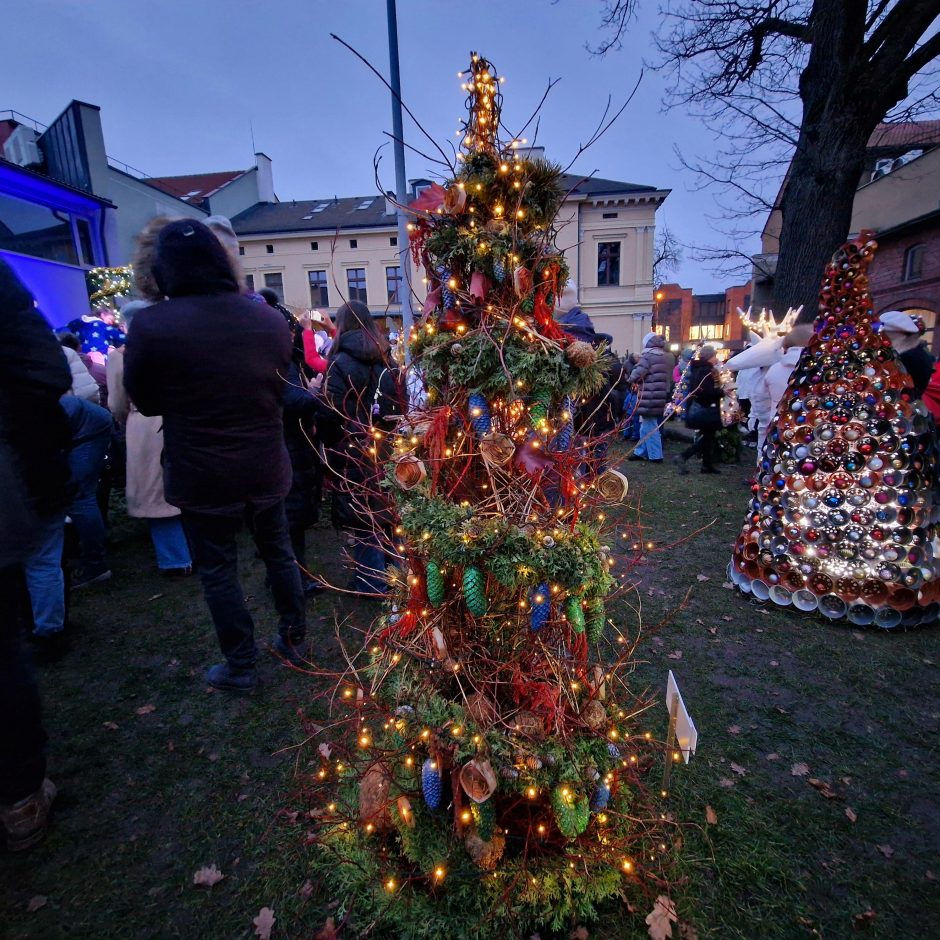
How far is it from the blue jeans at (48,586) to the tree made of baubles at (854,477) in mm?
4670

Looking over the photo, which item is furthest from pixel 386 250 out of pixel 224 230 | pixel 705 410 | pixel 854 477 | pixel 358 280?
pixel 854 477

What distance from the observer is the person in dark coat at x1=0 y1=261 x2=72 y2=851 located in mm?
1569

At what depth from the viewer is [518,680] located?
163 centimetres

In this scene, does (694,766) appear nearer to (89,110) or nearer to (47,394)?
(47,394)

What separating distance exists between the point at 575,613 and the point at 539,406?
650mm

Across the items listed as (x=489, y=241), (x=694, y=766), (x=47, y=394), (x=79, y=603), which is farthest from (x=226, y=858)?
(x=79, y=603)

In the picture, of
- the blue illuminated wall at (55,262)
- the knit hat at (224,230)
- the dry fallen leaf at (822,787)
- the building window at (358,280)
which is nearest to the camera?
the dry fallen leaf at (822,787)

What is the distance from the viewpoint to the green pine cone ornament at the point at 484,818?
4.72ft

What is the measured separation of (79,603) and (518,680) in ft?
12.5

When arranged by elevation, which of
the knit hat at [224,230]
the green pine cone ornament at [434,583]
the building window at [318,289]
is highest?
the building window at [318,289]

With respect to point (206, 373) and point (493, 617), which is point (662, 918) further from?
point (206, 373)

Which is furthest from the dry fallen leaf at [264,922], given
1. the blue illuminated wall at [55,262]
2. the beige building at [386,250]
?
the beige building at [386,250]

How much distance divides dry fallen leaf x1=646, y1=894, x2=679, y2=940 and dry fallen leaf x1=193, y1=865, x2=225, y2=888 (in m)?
1.46

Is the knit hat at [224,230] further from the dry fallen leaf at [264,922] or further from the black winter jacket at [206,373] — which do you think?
the dry fallen leaf at [264,922]
